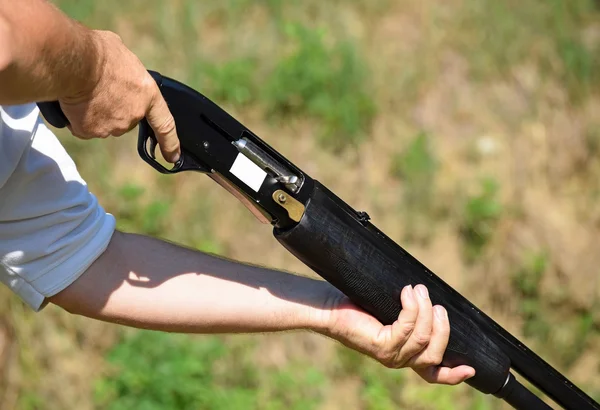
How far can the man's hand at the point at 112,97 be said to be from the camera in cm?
180

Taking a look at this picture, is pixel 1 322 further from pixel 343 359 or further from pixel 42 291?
pixel 42 291

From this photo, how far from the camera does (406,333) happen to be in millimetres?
2312

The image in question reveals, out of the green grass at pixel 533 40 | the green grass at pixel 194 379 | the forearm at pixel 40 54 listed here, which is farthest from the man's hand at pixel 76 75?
the green grass at pixel 533 40

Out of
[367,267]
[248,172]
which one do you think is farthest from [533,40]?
[248,172]

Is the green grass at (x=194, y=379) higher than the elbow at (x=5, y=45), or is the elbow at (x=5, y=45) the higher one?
the elbow at (x=5, y=45)

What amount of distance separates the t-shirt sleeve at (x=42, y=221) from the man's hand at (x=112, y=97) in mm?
296

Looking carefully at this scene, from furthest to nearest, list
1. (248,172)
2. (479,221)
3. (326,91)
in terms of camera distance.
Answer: (326,91) < (479,221) < (248,172)

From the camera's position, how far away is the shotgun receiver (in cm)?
211

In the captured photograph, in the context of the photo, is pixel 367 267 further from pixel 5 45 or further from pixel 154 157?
pixel 5 45

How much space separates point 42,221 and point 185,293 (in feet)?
1.44

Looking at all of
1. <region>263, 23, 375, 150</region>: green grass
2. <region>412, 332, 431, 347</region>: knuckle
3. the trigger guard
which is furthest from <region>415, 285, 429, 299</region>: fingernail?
<region>263, 23, 375, 150</region>: green grass

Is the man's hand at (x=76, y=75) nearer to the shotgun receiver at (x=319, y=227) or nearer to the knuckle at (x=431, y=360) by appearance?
the shotgun receiver at (x=319, y=227)

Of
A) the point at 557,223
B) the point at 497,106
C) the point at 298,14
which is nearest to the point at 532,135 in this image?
the point at 497,106

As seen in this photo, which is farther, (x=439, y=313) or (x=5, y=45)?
(x=439, y=313)
